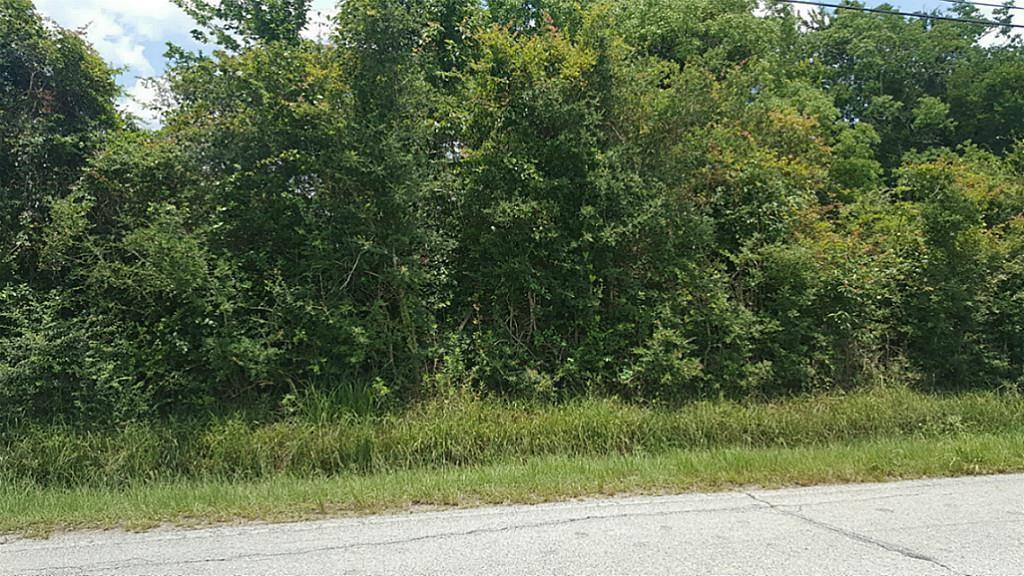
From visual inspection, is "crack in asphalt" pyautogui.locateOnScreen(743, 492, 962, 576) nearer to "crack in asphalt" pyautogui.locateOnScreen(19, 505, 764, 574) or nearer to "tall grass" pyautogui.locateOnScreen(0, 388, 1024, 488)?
"crack in asphalt" pyautogui.locateOnScreen(19, 505, 764, 574)

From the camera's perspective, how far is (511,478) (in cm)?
635

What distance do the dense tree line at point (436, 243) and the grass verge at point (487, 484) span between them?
73.4 inches

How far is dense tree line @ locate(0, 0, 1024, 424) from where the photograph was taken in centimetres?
845

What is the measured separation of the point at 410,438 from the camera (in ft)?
25.9

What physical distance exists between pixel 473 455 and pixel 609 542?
3611 mm

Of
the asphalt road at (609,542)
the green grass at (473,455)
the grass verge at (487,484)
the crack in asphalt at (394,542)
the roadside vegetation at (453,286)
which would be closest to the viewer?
the asphalt road at (609,542)

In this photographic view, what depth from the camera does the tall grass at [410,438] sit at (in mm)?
7590

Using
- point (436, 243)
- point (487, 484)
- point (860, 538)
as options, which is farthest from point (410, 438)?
point (860, 538)

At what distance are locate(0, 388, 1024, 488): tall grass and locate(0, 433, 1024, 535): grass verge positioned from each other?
1.52 ft

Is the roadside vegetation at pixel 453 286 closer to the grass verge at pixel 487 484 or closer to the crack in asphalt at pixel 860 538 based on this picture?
the grass verge at pixel 487 484

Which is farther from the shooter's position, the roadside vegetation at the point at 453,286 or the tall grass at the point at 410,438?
the roadside vegetation at the point at 453,286

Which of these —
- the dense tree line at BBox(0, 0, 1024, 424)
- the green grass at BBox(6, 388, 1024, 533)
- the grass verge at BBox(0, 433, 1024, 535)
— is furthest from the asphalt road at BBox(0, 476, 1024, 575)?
the dense tree line at BBox(0, 0, 1024, 424)

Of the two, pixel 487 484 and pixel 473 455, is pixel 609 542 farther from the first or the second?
pixel 473 455

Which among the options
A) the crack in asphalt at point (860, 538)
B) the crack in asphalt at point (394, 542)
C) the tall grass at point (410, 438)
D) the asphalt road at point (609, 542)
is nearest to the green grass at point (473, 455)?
the tall grass at point (410, 438)
